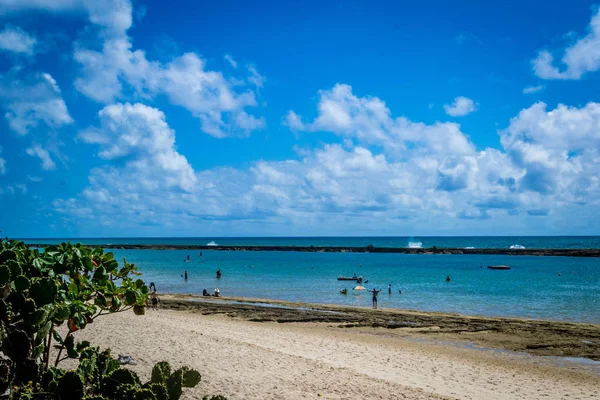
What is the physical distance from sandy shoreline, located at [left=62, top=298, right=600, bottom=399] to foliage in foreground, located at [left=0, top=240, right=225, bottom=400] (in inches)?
167

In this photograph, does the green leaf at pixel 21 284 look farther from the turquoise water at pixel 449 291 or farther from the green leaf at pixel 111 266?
the turquoise water at pixel 449 291

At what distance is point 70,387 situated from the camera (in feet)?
17.7

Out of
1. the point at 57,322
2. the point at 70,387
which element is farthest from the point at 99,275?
the point at 70,387

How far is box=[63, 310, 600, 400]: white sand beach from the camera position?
1164 centimetres

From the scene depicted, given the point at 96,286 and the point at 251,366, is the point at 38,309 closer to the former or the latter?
the point at 96,286

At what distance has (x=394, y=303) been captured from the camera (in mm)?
35875

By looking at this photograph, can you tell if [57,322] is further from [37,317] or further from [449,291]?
[449,291]

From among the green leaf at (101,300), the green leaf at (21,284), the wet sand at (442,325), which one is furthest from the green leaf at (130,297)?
the wet sand at (442,325)

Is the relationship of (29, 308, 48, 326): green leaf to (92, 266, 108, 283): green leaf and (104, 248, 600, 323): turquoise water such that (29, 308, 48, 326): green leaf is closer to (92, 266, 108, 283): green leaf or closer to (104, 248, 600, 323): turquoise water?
(92, 266, 108, 283): green leaf

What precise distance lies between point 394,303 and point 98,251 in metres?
31.4

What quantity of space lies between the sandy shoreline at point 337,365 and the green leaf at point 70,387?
486 centimetres

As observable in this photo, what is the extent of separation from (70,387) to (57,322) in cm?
101

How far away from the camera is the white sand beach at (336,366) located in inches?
458

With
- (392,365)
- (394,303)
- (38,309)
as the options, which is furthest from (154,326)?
(394,303)
